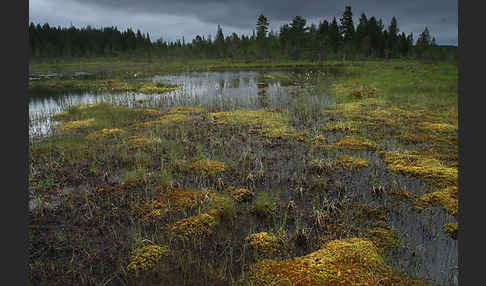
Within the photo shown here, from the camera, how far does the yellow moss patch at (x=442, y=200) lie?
7148 millimetres

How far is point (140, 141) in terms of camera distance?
13.0 metres

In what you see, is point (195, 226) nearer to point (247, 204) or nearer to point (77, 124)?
point (247, 204)

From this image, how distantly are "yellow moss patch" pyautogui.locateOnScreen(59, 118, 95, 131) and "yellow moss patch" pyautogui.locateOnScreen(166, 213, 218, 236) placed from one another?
1255 centimetres

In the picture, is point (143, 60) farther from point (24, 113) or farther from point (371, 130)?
point (24, 113)

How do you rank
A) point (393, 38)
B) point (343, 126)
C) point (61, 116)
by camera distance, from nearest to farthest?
point (343, 126) < point (61, 116) < point (393, 38)

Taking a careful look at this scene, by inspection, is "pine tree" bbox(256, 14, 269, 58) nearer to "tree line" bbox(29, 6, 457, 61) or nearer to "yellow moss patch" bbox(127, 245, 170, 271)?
"tree line" bbox(29, 6, 457, 61)

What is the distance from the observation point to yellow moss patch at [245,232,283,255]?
18.7 feet

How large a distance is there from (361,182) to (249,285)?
5.57 meters

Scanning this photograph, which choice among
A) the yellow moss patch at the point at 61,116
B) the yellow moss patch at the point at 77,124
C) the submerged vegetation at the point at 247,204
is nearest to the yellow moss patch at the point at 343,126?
the submerged vegetation at the point at 247,204

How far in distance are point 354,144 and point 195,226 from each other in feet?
27.1

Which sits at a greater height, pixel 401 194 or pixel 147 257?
pixel 401 194

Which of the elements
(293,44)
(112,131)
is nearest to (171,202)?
(112,131)

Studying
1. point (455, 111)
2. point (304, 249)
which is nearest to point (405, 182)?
point (304, 249)

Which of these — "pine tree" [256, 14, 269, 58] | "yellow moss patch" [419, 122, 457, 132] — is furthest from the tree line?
"yellow moss patch" [419, 122, 457, 132]
